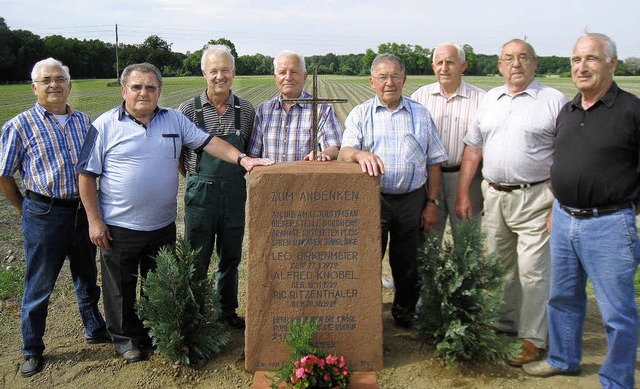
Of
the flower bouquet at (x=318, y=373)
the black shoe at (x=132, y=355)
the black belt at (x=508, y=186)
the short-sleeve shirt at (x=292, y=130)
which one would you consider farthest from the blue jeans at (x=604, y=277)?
the black shoe at (x=132, y=355)

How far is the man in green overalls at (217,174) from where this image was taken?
5.05 metres

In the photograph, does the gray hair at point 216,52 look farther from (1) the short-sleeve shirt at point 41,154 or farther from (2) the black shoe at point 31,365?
(2) the black shoe at point 31,365

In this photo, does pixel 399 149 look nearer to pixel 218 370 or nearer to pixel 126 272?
pixel 218 370

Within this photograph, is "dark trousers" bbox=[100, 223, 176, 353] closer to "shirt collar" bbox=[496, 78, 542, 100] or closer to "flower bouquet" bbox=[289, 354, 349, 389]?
"flower bouquet" bbox=[289, 354, 349, 389]

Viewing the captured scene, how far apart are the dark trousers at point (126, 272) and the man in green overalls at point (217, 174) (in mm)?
308

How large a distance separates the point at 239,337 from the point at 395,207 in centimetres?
189

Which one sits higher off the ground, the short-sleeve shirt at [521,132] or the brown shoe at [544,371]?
the short-sleeve shirt at [521,132]

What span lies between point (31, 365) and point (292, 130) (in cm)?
299

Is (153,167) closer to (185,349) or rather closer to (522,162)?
(185,349)

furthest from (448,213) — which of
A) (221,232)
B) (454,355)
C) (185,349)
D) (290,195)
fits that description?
(185,349)

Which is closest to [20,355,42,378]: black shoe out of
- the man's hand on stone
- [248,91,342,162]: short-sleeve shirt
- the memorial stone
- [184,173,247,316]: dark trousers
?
[184,173,247,316]: dark trousers

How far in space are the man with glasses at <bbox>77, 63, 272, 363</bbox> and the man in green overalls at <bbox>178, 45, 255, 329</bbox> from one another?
0.24 metres

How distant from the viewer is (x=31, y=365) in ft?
→ 15.7

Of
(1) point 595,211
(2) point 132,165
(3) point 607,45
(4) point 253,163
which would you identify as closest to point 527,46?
(3) point 607,45
